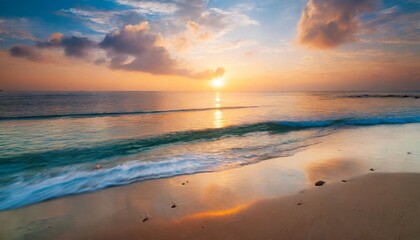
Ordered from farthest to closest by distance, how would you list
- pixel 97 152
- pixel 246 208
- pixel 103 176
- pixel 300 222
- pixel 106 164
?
pixel 97 152 < pixel 106 164 < pixel 103 176 < pixel 246 208 < pixel 300 222

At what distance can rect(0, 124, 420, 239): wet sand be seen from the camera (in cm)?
400

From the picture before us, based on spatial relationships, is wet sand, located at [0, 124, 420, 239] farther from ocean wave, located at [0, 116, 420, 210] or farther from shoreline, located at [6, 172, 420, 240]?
ocean wave, located at [0, 116, 420, 210]

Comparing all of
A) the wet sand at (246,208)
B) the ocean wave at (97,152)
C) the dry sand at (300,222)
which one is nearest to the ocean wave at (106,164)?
the ocean wave at (97,152)

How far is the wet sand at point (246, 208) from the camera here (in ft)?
13.1

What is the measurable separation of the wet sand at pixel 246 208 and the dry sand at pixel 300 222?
17 mm

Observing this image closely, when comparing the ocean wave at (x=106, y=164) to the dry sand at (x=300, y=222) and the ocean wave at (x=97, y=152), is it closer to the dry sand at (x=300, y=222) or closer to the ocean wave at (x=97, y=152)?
the ocean wave at (x=97, y=152)

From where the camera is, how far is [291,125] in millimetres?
19562

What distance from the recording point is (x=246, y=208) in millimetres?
4852

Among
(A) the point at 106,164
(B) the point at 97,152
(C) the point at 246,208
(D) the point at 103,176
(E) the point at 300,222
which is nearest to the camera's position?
(E) the point at 300,222

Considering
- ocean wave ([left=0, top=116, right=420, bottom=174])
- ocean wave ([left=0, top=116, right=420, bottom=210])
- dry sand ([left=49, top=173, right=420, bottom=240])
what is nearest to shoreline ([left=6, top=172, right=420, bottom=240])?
dry sand ([left=49, top=173, right=420, bottom=240])

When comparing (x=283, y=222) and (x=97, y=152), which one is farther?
(x=97, y=152)

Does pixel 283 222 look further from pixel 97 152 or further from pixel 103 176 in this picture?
pixel 97 152

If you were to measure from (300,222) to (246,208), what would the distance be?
3.73ft

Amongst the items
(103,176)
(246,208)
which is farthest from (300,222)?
(103,176)
